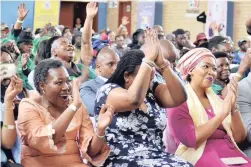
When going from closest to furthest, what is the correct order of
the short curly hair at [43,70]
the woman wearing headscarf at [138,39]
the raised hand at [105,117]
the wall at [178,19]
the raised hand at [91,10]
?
the raised hand at [105,117] → the short curly hair at [43,70] → the raised hand at [91,10] → the woman wearing headscarf at [138,39] → the wall at [178,19]

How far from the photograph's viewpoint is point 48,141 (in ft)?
10.8

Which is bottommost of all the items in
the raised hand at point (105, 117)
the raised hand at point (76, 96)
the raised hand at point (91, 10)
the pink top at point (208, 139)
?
the pink top at point (208, 139)

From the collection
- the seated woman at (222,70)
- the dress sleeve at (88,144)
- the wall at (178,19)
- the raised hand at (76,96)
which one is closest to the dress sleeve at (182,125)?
the dress sleeve at (88,144)

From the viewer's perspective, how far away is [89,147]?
346cm

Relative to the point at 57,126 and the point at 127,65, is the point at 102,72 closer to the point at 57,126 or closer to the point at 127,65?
the point at 127,65

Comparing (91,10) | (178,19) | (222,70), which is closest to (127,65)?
(222,70)

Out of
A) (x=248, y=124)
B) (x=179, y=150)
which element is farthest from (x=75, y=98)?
(x=248, y=124)

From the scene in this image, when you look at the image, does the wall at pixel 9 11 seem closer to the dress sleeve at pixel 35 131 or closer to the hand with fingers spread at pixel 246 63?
the hand with fingers spread at pixel 246 63

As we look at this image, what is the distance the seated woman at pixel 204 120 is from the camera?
12.2ft

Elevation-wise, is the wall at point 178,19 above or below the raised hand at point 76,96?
above

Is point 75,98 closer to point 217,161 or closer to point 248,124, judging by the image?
point 217,161

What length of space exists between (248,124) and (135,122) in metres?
1.06

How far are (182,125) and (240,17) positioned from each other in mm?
10082

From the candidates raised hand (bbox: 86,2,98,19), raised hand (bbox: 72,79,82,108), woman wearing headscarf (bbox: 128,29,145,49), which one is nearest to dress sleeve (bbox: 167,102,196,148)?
raised hand (bbox: 72,79,82,108)
